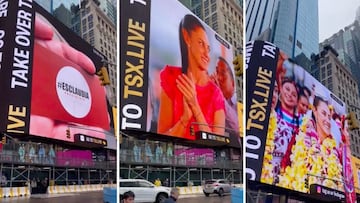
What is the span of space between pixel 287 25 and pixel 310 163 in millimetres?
1621

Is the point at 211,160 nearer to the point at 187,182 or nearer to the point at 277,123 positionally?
the point at 187,182

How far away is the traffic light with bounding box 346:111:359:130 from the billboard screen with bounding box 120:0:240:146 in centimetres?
162

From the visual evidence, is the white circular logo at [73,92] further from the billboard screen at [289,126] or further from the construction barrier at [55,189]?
the billboard screen at [289,126]

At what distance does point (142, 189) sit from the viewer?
4852 mm

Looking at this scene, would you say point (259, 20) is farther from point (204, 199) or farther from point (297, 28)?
point (204, 199)

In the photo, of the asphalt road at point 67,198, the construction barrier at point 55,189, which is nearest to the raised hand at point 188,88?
the construction barrier at point 55,189

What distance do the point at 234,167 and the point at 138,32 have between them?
5.91 ft

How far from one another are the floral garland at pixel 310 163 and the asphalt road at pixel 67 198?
2.00 metres

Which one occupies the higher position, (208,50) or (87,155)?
(208,50)

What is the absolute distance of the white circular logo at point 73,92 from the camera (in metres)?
Answer: 5.06

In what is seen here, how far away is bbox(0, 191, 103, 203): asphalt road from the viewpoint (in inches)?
186

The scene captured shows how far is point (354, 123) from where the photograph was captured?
247 inches

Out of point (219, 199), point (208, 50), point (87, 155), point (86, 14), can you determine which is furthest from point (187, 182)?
point (86, 14)

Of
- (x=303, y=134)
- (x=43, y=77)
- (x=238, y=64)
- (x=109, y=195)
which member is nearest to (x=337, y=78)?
(x=303, y=134)
